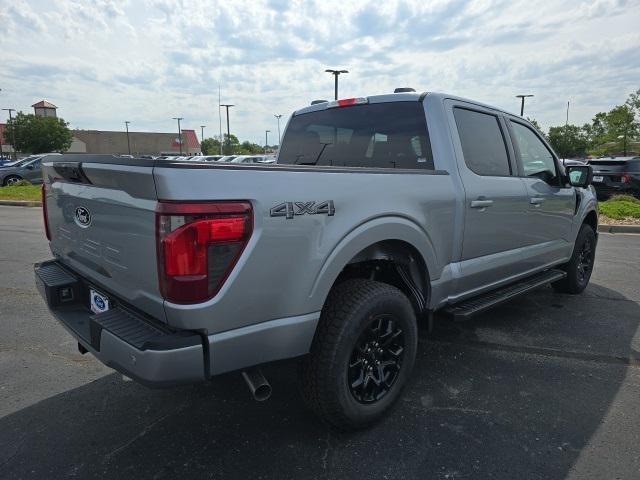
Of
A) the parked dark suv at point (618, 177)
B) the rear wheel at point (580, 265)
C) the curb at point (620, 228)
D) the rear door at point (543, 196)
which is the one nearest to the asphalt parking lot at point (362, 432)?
the rear door at point (543, 196)

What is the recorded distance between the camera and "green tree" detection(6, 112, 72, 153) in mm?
56000

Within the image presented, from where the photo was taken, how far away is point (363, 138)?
142 inches

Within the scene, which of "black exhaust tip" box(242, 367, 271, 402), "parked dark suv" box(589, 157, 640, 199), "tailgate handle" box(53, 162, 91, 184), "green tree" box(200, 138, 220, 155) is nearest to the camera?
"black exhaust tip" box(242, 367, 271, 402)

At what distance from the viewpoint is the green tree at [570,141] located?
5222 cm

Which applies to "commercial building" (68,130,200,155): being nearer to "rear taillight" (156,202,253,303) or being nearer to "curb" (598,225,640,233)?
"curb" (598,225,640,233)

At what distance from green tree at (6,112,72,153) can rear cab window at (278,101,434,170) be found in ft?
205

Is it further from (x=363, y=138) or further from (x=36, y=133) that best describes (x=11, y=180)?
(x=36, y=133)

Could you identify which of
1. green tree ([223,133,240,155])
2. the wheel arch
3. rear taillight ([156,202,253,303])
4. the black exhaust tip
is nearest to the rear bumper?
rear taillight ([156,202,253,303])

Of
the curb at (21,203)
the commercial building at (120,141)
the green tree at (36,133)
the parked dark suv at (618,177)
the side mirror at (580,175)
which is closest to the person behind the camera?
the side mirror at (580,175)

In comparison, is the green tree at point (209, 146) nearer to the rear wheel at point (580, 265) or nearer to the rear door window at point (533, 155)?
the rear wheel at point (580, 265)

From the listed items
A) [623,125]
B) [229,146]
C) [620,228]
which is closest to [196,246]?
[620,228]

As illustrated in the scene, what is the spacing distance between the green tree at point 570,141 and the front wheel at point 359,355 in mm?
55585

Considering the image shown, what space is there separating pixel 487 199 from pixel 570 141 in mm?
57411

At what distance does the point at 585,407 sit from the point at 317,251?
6.52ft
